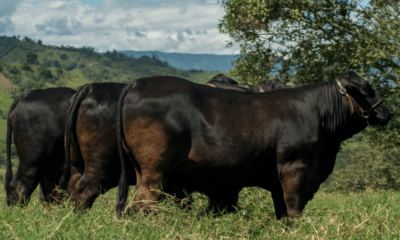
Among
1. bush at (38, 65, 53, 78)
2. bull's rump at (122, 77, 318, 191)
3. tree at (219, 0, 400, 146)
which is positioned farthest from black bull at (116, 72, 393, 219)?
bush at (38, 65, 53, 78)

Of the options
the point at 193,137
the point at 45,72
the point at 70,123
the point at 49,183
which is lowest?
the point at 45,72

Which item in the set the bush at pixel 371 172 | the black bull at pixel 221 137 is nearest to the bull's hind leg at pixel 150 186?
the black bull at pixel 221 137

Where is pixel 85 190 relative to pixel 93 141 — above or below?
below

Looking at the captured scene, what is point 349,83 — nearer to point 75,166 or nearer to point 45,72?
point 75,166

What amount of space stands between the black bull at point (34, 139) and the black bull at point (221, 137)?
1457 mm

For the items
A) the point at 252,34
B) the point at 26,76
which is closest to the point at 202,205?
the point at 252,34

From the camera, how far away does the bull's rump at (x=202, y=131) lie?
4.06 m

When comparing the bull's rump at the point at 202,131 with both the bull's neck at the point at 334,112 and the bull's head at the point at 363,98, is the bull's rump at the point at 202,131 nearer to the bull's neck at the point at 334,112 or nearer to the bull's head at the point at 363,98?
the bull's neck at the point at 334,112

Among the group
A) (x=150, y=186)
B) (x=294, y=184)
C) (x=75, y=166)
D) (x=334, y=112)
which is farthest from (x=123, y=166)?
(x=334, y=112)

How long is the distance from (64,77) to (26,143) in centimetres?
17302

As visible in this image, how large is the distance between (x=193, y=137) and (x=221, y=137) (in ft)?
1.01

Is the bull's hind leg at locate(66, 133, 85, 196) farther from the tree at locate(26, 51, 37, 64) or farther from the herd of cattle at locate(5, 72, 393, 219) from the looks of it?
the tree at locate(26, 51, 37, 64)

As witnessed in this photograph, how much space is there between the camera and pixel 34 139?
5.21m

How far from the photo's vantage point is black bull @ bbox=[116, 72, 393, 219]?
4.08 metres
